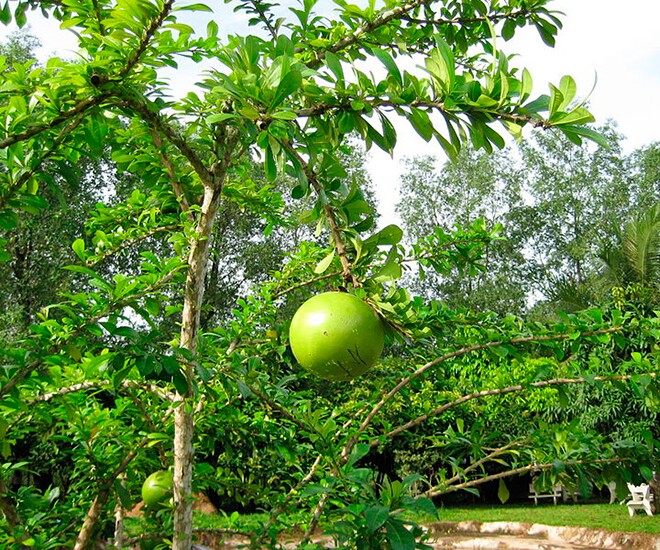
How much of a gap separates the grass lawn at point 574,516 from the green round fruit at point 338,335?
7188 millimetres

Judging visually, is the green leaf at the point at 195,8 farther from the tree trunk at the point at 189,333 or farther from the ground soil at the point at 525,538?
the ground soil at the point at 525,538

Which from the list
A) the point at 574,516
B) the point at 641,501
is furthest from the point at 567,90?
the point at 641,501

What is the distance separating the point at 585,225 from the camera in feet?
50.6

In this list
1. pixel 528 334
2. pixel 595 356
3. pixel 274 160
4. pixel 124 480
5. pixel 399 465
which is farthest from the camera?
pixel 399 465

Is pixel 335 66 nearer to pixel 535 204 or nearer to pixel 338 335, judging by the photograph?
pixel 338 335

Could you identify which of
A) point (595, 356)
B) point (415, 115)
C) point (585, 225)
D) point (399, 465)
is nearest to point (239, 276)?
point (399, 465)

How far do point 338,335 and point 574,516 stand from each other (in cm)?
894

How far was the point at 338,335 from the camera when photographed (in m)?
0.77

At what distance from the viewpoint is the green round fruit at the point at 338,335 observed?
0.77m

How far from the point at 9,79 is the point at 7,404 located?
51cm

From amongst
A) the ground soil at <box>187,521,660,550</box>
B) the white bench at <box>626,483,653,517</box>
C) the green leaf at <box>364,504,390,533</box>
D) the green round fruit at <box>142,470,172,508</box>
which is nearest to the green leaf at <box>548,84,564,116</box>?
the green leaf at <box>364,504,390,533</box>

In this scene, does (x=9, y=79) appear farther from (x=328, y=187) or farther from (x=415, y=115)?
(x=415, y=115)

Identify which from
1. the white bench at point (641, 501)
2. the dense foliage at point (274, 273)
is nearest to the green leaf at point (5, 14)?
the dense foliage at point (274, 273)

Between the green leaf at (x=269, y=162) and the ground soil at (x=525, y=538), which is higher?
the green leaf at (x=269, y=162)
